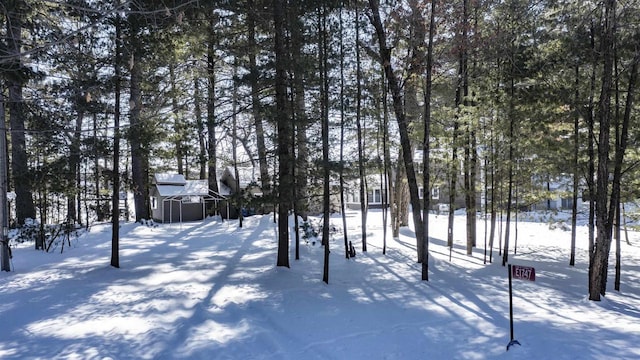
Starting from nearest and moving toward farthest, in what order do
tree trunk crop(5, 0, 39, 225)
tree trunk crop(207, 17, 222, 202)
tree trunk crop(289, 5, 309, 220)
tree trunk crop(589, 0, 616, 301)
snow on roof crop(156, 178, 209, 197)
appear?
1. tree trunk crop(589, 0, 616, 301)
2. tree trunk crop(5, 0, 39, 225)
3. tree trunk crop(289, 5, 309, 220)
4. tree trunk crop(207, 17, 222, 202)
5. snow on roof crop(156, 178, 209, 197)

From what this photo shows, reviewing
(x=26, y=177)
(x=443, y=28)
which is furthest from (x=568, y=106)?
(x=26, y=177)

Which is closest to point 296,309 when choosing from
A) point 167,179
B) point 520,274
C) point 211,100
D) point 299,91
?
point 520,274

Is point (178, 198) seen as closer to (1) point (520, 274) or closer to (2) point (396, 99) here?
(2) point (396, 99)

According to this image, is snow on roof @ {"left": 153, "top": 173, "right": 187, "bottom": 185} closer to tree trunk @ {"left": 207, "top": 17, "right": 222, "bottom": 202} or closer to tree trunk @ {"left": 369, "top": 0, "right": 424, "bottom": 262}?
tree trunk @ {"left": 207, "top": 17, "right": 222, "bottom": 202}

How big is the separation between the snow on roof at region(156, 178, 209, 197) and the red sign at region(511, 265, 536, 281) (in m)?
18.2

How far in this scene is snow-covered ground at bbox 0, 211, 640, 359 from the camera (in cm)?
477

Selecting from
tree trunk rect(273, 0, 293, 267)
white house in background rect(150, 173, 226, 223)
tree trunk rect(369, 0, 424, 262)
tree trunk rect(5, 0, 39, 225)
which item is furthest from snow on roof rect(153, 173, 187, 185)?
tree trunk rect(369, 0, 424, 262)

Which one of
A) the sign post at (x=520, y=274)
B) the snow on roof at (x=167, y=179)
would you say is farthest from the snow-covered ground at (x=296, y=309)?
the snow on roof at (x=167, y=179)

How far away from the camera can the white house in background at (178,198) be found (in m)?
20.9

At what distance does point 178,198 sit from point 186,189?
2.04 ft

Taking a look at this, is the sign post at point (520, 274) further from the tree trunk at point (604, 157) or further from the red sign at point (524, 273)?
the tree trunk at point (604, 157)

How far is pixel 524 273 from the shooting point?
4809 millimetres

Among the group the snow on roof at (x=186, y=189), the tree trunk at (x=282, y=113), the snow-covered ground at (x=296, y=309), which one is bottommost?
the snow-covered ground at (x=296, y=309)

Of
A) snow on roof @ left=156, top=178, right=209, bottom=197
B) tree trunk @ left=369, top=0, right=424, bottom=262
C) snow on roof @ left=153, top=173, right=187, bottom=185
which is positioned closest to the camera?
tree trunk @ left=369, top=0, right=424, bottom=262
